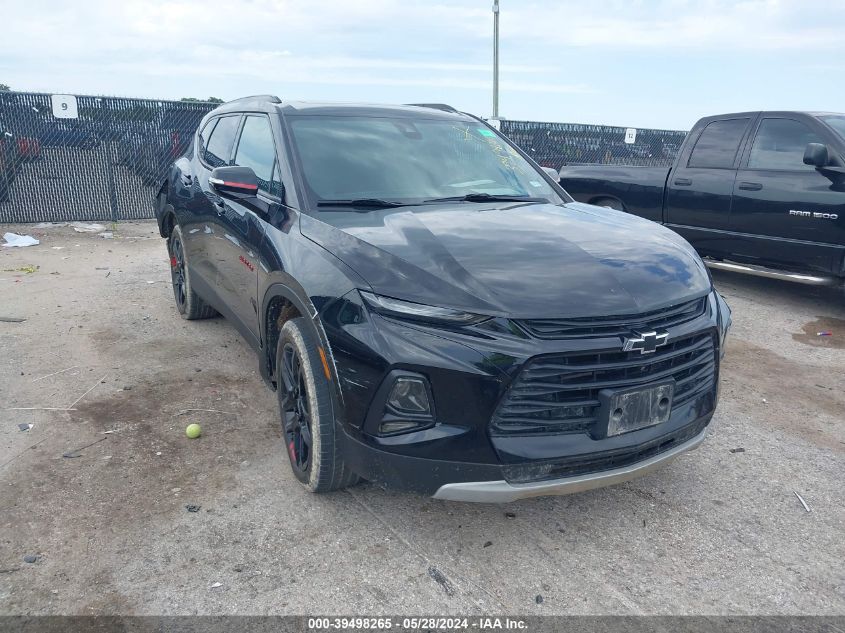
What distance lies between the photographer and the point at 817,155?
6.23 metres

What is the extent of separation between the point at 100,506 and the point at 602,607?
227 cm

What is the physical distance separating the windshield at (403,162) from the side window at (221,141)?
1.05 metres

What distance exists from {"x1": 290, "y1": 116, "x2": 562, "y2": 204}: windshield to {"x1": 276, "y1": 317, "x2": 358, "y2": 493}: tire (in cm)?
77

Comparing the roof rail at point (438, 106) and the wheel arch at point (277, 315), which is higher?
the roof rail at point (438, 106)

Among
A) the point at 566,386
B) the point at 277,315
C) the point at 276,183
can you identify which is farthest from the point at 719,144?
the point at 566,386

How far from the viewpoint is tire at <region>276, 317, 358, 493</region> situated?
292cm

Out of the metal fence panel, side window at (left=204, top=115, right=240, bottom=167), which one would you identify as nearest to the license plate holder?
side window at (left=204, top=115, right=240, bottom=167)

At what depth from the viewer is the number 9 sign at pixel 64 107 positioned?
1137 cm

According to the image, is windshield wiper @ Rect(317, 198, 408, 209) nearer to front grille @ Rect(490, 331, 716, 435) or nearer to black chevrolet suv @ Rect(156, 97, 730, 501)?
black chevrolet suv @ Rect(156, 97, 730, 501)

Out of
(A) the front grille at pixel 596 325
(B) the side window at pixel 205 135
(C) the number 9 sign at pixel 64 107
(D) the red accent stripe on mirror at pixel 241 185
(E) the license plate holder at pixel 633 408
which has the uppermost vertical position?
(C) the number 9 sign at pixel 64 107

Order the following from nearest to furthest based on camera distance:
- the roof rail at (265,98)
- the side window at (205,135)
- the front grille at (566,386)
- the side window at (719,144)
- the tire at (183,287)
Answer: the front grille at (566,386) < the roof rail at (265,98) < the side window at (205,135) < the tire at (183,287) < the side window at (719,144)

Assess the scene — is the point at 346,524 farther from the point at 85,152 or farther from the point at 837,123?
the point at 85,152

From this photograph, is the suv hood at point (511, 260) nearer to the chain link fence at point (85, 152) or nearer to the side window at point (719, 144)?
the side window at point (719, 144)

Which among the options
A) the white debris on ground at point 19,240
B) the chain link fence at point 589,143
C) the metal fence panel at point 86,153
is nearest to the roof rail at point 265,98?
the white debris on ground at point 19,240
